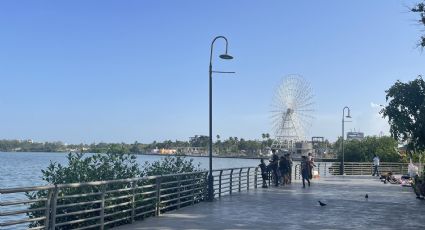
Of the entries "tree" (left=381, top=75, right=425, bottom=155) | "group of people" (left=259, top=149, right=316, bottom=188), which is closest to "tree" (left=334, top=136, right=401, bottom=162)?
"group of people" (left=259, top=149, right=316, bottom=188)

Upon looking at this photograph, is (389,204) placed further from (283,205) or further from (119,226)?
(119,226)

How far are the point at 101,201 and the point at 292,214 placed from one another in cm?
579

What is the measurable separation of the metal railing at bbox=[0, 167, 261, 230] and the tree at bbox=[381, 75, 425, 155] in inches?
254

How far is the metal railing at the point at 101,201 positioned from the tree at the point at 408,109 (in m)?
6.44

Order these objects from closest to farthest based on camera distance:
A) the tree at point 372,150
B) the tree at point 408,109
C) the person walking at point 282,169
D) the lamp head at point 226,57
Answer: the tree at point 408,109 → the lamp head at point 226,57 → the person walking at point 282,169 → the tree at point 372,150

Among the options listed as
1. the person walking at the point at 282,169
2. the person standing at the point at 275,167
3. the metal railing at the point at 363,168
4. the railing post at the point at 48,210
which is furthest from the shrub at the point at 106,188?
the metal railing at the point at 363,168

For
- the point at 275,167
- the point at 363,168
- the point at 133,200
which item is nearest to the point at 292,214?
the point at 133,200

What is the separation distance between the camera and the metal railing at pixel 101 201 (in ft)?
28.7

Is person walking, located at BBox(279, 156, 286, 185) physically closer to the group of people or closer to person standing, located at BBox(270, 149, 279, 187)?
the group of people

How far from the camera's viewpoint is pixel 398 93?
16.3m

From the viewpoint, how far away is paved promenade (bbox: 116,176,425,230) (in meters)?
11.8

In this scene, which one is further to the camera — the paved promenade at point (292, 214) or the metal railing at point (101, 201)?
the paved promenade at point (292, 214)

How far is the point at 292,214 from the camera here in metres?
14.0

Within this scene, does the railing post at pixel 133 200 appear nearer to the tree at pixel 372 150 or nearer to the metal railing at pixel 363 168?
the metal railing at pixel 363 168
